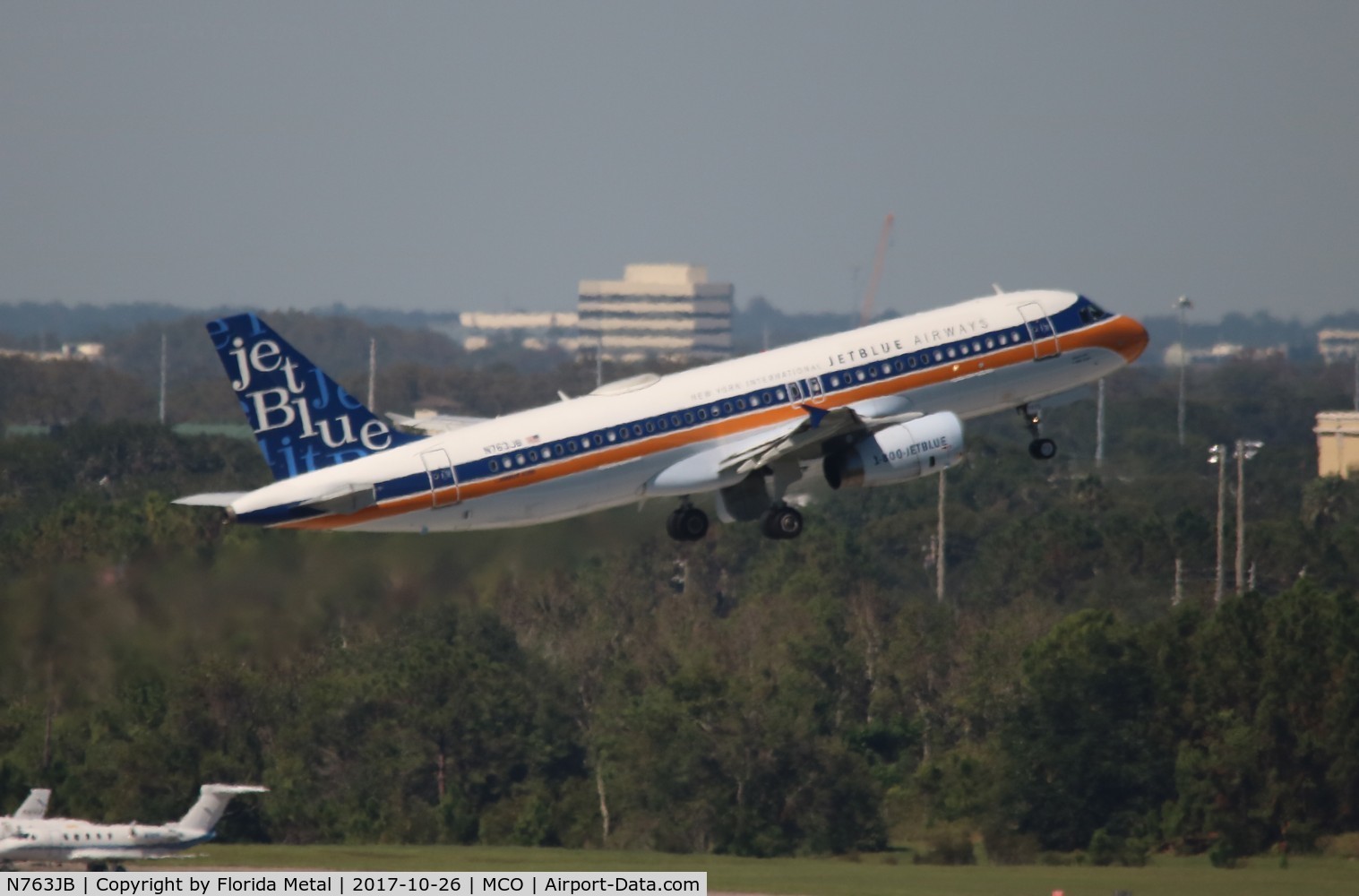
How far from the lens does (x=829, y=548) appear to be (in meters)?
164

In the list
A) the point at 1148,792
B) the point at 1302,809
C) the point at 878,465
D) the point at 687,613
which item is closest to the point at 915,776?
the point at 1148,792

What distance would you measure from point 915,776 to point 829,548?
4490cm

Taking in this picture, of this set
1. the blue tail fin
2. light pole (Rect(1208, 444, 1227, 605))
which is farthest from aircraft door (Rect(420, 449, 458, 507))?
light pole (Rect(1208, 444, 1227, 605))

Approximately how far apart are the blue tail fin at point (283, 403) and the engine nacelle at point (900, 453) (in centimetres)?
1260

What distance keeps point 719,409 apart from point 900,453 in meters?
4.94

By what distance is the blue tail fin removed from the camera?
185ft

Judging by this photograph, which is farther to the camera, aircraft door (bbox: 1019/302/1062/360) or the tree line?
the tree line

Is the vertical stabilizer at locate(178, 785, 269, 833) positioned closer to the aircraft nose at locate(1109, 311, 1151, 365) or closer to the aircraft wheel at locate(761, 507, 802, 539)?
the aircraft wheel at locate(761, 507, 802, 539)

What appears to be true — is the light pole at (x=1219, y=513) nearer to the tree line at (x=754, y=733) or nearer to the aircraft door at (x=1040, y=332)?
the tree line at (x=754, y=733)

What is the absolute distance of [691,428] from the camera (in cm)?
5975

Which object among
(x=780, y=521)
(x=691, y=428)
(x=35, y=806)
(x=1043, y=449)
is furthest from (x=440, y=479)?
(x=35, y=806)

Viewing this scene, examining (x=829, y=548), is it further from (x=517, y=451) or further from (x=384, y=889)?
(x=517, y=451)
